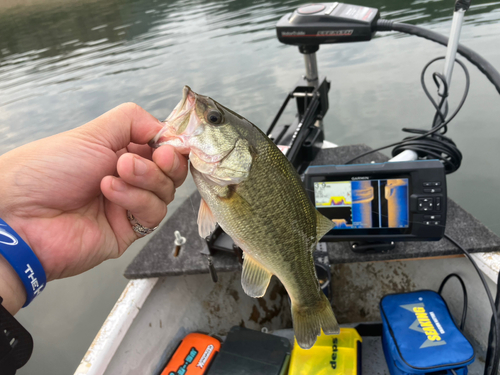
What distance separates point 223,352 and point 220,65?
7.51m

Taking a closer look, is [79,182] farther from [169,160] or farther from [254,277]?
[254,277]

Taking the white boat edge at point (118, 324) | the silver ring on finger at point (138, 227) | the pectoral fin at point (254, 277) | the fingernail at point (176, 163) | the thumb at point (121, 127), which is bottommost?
the white boat edge at point (118, 324)

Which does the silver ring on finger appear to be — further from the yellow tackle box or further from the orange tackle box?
the yellow tackle box

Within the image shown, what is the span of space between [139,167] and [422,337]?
167cm

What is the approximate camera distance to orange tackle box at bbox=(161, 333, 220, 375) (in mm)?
2008

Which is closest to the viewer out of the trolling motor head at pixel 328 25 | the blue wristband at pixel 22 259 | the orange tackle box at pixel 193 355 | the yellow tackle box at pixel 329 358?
the blue wristband at pixel 22 259

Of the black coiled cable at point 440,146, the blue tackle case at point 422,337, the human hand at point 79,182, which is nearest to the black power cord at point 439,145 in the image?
the black coiled cable at point 440,146

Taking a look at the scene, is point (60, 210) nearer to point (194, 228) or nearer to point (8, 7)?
point (194, 228)

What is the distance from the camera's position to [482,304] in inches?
75.1

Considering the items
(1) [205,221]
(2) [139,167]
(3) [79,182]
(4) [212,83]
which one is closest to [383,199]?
(1) [205,221]

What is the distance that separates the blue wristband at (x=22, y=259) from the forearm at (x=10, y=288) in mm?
19

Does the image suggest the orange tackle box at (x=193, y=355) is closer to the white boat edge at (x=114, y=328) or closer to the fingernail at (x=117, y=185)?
the white boat edge at (x=114, y=328)

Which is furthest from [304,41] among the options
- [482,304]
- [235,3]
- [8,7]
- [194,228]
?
[8,7]

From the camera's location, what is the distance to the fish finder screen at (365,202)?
1.70 metres
